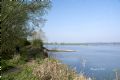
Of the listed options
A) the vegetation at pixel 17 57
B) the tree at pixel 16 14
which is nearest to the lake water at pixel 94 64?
the vegetation at pixel 17 57

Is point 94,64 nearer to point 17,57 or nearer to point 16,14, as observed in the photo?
point 17,57

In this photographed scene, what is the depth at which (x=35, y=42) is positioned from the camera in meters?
38.8

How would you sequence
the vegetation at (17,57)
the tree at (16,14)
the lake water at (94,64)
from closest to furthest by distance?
1. the vegetation at (17,57)
2. the tree at (16,14)
3. the lake water at (94,64)

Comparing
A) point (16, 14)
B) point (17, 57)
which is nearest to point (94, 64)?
point (17, 57)

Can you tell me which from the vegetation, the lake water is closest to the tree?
the vegetation

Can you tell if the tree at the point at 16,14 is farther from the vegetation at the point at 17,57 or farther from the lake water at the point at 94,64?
the lake water at the point at 94,64

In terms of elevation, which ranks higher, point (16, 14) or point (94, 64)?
point (16, 14)

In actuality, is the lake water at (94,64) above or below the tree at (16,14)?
below

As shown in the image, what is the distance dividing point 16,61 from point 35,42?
15.5 meters

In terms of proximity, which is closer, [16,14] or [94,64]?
[16,14]

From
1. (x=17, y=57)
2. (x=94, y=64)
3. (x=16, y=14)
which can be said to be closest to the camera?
(x=16, y=14)

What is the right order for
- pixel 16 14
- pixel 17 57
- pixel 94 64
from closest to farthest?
pixel 16 14 → pixel 17 57 → pixel 94 64

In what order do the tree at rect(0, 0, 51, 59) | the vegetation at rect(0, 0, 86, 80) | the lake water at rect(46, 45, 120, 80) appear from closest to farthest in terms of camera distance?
the vegetation at rect(0, 0, 86, 80) → the tree at rect(0, 0, 51, 59) → the lake water at rect(46, 45, 120, 80)

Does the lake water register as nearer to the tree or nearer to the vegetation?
the vegetation
